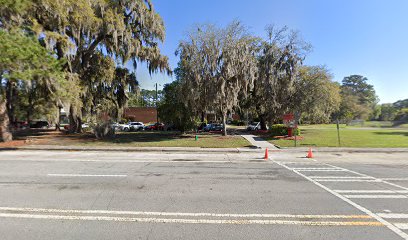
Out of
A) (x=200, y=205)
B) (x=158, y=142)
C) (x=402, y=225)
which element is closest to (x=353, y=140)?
(x=158, y=142)

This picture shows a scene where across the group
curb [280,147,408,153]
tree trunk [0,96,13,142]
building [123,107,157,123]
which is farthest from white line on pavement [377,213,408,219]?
building [123,107,157,123]

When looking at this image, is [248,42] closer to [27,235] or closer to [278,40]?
[278,40]

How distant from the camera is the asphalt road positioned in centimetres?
398

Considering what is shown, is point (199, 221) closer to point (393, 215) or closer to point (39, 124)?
point (393, 215)

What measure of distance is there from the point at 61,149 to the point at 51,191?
11.5 metres

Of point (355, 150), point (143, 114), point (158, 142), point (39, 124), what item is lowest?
point (355, 150)

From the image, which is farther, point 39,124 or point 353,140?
point 39,124

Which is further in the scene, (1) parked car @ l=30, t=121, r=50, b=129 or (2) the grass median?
(1) parked car @ l=30, t=121, r=50, b=129

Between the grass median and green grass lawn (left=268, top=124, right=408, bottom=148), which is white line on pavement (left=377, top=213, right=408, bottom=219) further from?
green grass lawn (left=268, top=124, right=408, bottom=148)

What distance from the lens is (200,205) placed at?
17.2 feet

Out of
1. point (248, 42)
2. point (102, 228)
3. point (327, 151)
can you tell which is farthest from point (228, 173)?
point (248, 42)

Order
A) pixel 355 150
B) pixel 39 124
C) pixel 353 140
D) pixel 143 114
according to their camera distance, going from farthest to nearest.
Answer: pixel 143 114 < pixel 39 124 < pixel 353 140 < pixel 355 150

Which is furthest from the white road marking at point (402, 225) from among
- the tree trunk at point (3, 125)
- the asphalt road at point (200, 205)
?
the tree trunk at point (3, 125)

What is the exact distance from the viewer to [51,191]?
20.4 feet
